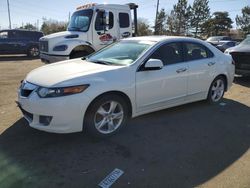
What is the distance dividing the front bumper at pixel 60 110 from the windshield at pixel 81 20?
255 inches

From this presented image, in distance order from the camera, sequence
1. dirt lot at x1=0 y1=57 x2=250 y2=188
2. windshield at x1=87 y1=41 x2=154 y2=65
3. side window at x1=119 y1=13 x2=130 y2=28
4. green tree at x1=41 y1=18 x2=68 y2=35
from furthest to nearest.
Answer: green tree at x1=41 y1=18 x2=68 y2=35 → side window at x1=119 y1=13 x2=130 y2=28 → windshield at x1=87 y1=41 x2=154 y2=65 → dirt lot at x1=0 y1=57 x2=250 y2=188

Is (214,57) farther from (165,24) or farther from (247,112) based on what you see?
(165,24)

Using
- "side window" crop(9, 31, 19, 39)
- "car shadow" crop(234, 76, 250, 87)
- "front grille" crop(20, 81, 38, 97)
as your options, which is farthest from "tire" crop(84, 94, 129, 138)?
"side window" crop(9, 31, 19, 39)

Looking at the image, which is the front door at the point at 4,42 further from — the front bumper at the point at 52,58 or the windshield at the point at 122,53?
the windshield at the point at 122,53

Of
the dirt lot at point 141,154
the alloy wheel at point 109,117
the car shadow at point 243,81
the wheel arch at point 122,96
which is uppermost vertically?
the wheel arch at point 122,96

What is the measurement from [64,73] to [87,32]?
6.00 meters

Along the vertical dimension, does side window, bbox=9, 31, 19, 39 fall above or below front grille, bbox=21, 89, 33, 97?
above

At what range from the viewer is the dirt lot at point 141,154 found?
139 inches

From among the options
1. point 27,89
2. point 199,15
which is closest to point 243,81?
point 27,89

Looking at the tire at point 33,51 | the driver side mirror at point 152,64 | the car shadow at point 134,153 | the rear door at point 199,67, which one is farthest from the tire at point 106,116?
the tire at point 33,51

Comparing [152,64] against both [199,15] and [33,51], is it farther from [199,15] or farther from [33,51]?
[199,15]

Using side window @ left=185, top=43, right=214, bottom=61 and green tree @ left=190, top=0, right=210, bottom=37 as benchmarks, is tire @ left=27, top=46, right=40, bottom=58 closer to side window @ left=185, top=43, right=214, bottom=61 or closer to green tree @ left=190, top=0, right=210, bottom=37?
side window @ left=185, top=43, right=214, bottom=61

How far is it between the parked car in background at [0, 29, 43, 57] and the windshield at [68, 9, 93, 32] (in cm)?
892

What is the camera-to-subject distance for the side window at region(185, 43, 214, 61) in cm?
596
